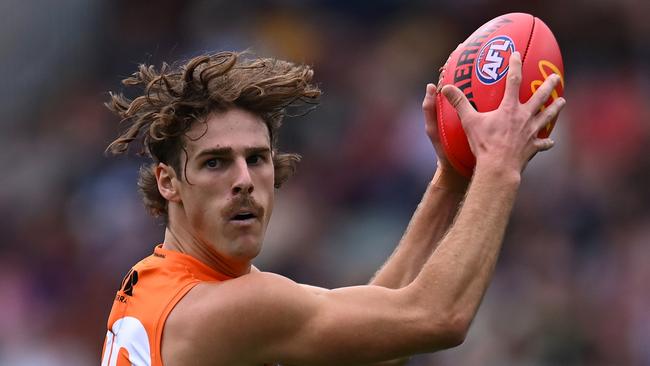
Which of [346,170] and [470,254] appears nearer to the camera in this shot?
[470,254]

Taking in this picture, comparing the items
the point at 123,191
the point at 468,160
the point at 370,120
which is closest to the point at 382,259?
the point at 370,120

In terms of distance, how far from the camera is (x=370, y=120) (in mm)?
10102

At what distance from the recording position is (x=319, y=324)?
3.83 m

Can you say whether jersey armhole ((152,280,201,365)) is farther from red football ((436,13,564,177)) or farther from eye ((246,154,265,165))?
red football ((436,13,564,177))

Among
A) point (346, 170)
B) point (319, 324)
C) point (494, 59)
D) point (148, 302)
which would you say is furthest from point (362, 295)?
point (346, 170)

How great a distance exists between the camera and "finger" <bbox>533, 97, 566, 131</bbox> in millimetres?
3943

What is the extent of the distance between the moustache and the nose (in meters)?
0.02

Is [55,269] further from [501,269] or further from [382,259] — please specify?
[501,269]

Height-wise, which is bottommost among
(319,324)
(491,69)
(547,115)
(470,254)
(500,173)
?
(319,324)

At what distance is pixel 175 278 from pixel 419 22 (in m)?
6.90

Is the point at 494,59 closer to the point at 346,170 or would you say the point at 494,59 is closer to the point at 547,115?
the point at 547,115

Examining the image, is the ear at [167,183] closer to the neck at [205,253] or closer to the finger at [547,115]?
the neck at [205,253]

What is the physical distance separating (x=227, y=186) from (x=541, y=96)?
3.80ft

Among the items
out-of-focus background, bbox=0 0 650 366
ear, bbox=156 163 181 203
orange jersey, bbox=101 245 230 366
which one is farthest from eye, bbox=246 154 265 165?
out-of-focus background, bbox=0 0 650 366
